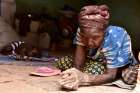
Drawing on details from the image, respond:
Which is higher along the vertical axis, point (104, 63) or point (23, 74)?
point (104, 63)

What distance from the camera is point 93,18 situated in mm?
3244

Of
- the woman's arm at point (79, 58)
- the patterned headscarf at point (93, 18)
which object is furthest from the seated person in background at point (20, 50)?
the patterned headscarf at point (93, 18)

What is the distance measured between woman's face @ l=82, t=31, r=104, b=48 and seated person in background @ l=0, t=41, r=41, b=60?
5.01 feet

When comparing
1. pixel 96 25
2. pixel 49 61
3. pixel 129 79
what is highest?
pixel 96 25

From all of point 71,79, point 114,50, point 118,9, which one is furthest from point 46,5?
point 71,79

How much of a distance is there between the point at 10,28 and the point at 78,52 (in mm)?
1964

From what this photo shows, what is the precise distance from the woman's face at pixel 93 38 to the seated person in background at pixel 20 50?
Answer: 1528mm

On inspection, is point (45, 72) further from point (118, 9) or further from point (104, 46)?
point (118, 9)

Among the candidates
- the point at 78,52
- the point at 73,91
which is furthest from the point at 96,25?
the point at 73,91

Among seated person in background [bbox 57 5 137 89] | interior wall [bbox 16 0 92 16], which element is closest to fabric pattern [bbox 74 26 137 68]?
seated person in background [bbox 57 5 137 89]

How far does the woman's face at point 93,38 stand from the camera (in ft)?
10.5

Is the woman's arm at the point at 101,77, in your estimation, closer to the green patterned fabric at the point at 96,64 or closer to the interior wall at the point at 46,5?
the green patterned fabric at the point at 96,64

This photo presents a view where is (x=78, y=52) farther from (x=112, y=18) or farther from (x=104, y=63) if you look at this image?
(x=112, y=18)

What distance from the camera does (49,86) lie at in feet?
10.6
